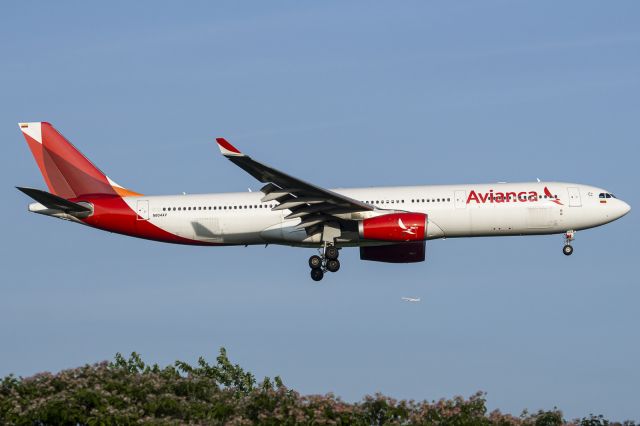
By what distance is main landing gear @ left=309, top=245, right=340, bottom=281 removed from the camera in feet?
185

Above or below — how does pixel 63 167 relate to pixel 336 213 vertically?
above

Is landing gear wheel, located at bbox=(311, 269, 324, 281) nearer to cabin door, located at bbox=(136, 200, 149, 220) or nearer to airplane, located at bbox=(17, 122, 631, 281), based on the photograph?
airplane, located at bbox=(17, 122, 631, 281)

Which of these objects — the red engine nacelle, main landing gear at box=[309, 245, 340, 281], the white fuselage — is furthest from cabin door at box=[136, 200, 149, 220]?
the red engine nacelle

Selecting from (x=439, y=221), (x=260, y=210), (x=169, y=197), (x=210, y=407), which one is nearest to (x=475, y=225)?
(x=439, y=221)

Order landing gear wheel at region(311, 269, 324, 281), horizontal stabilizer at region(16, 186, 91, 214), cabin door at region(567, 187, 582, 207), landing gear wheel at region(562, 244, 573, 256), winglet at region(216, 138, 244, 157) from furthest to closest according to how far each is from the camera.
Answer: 1. landing gear wheel at region(311, 269, 324, 281)
2. landing gear wheel at region(562, 244, 573, 256)
3. cabin door at region(567, 187, 582, 207)
4. horizontal stabilizer at region(16, 186, 91, 214)
5. winglet at region(216, 138, 244, 157)

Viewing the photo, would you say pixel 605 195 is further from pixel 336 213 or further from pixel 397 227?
pixel 336 213

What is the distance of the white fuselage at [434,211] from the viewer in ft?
181

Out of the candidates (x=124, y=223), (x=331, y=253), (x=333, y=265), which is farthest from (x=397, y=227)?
(x=124, y=223)

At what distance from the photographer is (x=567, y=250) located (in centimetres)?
5709

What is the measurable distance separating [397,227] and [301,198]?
183 inches

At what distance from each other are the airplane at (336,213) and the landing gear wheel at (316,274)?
49mm

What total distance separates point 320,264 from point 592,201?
44.3 feet

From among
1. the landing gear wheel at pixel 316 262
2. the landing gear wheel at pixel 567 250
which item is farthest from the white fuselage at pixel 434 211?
the landing gear wheel at pixel 567 250

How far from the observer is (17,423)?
3472cm
